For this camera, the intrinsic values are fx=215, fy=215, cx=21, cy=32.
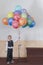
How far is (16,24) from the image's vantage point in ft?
12.4

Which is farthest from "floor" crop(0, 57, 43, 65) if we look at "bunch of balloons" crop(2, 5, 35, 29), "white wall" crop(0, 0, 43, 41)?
"bunch of balloons" crop(2, 5, 35, 29)

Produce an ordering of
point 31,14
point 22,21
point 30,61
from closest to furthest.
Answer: point 22,21 < point 30,61 < point 31,14

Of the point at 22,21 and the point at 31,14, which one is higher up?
the point at 31,14

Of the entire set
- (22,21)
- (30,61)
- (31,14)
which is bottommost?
(30,61)

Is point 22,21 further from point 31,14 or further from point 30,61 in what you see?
point 30,61

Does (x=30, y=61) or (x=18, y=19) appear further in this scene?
(x=30, y=61)

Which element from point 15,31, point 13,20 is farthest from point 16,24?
point 15,31

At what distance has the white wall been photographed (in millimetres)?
4258

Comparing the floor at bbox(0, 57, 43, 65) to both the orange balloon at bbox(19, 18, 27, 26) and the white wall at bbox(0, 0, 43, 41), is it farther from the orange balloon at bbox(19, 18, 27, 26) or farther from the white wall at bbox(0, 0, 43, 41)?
the orange balloon at bbox(19, 18, 27, 26)

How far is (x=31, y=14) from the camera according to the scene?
4.35 m

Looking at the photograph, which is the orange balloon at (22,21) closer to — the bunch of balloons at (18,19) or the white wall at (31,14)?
the bunch of balloons at (18,19)

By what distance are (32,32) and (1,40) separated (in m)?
0.66

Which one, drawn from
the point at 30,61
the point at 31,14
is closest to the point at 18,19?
the point at 31,14

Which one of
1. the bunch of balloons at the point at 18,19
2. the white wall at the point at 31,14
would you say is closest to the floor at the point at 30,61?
the white wall at the point at 31,14
